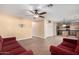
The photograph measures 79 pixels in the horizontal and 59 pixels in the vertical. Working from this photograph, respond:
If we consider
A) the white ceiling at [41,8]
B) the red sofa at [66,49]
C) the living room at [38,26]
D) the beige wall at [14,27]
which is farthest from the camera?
the beige wall at [14,27]

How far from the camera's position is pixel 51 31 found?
18.8 ft

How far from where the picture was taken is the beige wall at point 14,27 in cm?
463

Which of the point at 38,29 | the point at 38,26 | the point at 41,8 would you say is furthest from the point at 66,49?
the point at 38,29

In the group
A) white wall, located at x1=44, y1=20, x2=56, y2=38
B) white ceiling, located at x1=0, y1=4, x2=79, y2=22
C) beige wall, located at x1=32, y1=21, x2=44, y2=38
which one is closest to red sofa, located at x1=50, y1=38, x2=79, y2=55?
white ceiling, located at x1=0, y1=4, x2=79, y2=22

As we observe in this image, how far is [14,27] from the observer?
5020mm

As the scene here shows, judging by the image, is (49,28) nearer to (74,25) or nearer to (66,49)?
(74,25)

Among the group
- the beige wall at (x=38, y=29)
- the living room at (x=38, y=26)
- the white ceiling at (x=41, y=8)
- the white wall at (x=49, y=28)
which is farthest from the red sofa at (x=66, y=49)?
the beige wall at (x=38, y=29)

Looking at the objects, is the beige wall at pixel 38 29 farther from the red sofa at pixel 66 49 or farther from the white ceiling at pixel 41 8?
the red sofa at pixel 66 49

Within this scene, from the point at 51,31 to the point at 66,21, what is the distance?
137 centimetres

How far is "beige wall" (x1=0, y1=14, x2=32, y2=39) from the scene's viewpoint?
4.63 m

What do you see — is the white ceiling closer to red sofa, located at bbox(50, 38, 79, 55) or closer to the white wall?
the white wall

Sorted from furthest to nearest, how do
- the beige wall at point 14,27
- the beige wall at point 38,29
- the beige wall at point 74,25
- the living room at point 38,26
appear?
the beige wall at point 74,25 → the beige wall at point 38,29 → the beige wall at point 14,27 → the living room at point 38,26
